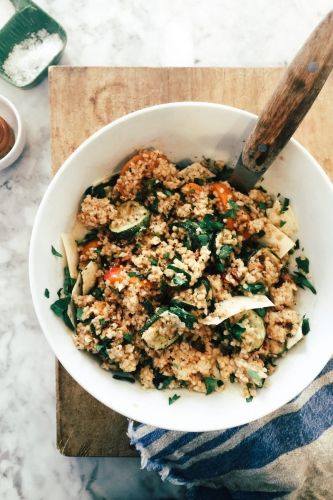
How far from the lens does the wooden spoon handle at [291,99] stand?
1.14m

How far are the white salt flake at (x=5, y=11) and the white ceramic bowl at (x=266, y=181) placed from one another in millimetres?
1122

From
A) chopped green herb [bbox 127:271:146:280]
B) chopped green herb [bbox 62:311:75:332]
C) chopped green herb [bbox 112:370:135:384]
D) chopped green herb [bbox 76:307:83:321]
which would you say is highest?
chopped green herb [bbox 127:271:146:280]

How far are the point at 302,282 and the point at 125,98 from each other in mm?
867

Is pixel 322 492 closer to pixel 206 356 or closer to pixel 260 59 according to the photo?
pixel 206 356

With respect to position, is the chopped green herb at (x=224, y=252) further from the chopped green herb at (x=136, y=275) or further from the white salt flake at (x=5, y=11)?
the white salt flake at (x=5, y=11)

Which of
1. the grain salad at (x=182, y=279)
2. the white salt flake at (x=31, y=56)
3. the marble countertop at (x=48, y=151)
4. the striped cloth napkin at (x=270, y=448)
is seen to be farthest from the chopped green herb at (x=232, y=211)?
the white salt flake at (x=31, y=56)

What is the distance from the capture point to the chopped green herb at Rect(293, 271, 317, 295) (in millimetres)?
1543

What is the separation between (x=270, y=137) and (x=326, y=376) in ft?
3.00

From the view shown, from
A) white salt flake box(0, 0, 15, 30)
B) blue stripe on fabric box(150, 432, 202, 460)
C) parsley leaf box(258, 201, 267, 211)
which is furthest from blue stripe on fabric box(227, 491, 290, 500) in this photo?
white salt flake box(0, 0, 15, 30)

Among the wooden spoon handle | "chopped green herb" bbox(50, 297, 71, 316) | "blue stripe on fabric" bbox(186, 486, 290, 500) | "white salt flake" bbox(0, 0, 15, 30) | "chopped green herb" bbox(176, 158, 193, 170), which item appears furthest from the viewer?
"white salt flake" bbox(0, 0, 15, 30)

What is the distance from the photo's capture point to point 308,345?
151 cm

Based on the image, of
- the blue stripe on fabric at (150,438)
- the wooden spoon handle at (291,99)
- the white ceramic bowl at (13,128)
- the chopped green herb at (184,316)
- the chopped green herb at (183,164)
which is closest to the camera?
the wooden spoon handle at (291,99)

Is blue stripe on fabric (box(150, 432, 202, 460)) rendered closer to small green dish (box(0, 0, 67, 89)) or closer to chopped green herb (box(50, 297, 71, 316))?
chopped green herb (box(50, 297, 71, 316))

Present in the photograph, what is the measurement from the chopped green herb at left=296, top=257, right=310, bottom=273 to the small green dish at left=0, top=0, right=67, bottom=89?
4.10ft
